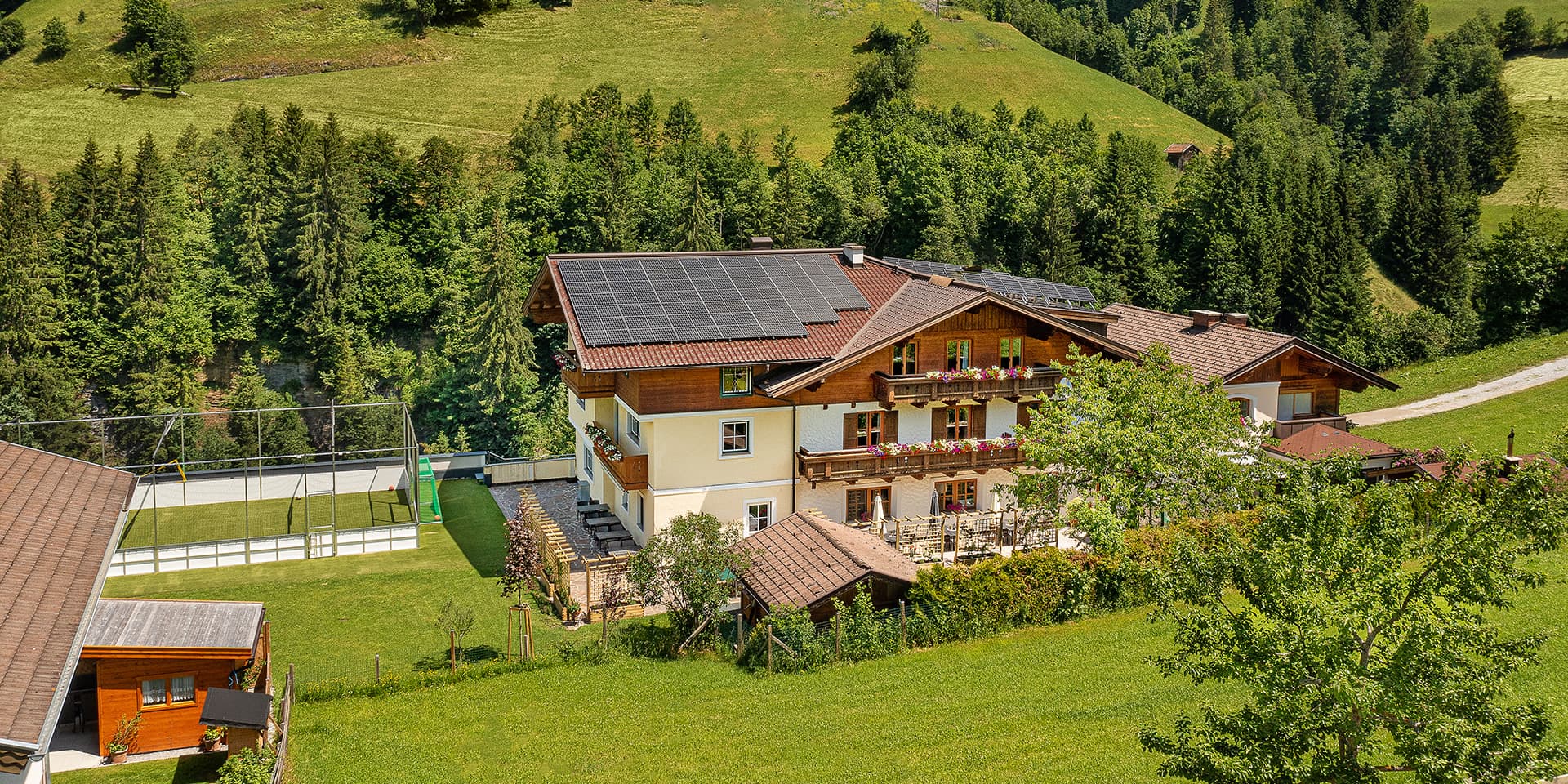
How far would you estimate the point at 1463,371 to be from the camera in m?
56.2

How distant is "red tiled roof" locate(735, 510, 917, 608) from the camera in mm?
28234

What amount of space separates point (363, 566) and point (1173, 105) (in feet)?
404

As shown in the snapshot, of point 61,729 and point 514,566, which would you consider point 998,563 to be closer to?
point 514,566

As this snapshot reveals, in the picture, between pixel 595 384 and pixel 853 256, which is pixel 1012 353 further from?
pixel 595 384

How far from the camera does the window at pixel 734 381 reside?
3581cm

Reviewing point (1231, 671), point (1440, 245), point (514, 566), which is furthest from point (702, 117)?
point (1231, 671)

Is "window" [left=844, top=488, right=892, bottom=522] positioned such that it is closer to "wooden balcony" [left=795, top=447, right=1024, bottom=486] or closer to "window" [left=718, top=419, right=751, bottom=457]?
"wooden balcony" [left=795, top=447, right=1024, bottom=486]

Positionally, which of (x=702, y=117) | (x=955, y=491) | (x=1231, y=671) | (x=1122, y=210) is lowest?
(x=955, y=491)

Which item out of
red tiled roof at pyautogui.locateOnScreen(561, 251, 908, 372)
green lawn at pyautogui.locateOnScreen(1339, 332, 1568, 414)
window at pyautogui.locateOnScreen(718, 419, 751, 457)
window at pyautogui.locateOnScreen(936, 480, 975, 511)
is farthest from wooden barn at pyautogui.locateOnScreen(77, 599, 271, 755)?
green lawn at pyautogui.locateOnScreen(1339, 332, 1568, 414)

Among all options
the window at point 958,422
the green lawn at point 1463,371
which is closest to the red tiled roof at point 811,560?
the window at point 958,422

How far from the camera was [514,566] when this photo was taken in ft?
102

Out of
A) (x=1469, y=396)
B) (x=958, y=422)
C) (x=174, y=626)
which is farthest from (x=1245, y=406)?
(x=174, y=626)

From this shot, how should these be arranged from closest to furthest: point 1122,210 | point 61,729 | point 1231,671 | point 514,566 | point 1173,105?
point 1231,671 < point 61,729 < point 514,566 < point 1122,210 < point 1173,105

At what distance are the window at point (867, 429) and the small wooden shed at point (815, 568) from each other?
4.38m
